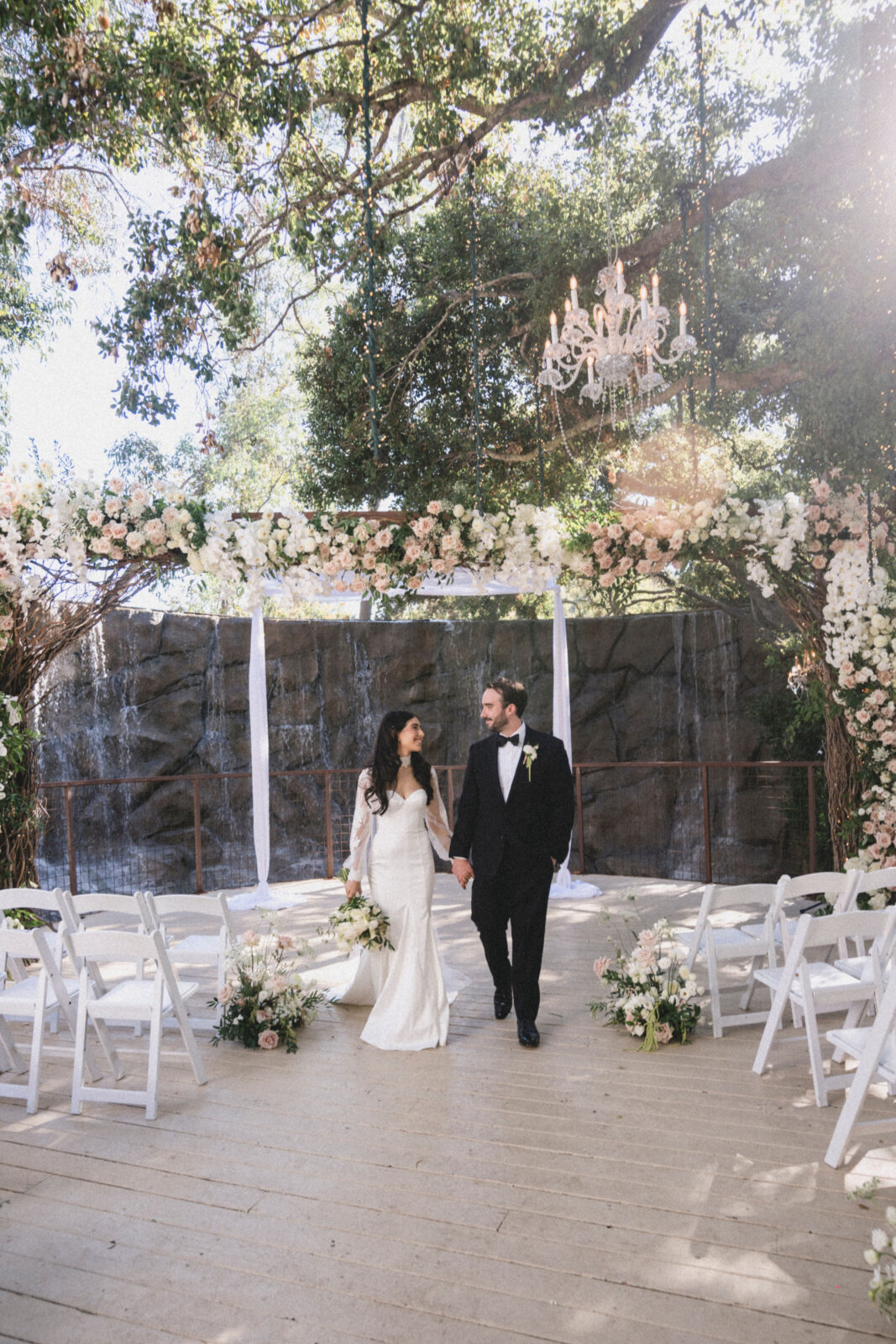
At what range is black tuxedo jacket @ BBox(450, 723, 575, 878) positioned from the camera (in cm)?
438

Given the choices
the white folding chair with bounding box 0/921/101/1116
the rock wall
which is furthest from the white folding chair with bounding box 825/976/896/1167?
the rock wall

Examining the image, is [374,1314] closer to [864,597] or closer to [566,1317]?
[566,1317]

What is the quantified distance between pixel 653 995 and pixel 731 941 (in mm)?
492

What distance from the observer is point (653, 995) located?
4.37 meters

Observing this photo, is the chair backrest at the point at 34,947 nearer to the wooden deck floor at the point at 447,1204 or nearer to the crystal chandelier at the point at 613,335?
the wooden deck floor at the point at 447,1204

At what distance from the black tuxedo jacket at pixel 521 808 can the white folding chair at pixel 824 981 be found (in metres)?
1.09

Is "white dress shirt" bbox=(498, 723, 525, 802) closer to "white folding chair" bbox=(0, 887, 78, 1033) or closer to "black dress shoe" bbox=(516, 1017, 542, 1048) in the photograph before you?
"black dress shoe" bbox=(516, 1017, 542, 1048)

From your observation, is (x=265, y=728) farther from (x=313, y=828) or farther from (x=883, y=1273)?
(x=313, y=828)

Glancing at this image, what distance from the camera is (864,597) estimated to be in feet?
17.9

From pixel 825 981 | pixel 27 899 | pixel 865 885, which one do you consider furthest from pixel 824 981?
pixel 27 899

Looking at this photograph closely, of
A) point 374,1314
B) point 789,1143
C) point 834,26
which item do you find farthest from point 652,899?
point 834,26

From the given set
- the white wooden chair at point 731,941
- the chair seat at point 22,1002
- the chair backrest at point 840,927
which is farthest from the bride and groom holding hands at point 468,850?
the chair seat at point 22,1002

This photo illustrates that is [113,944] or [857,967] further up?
[113,944]

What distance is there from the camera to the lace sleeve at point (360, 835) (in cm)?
459
